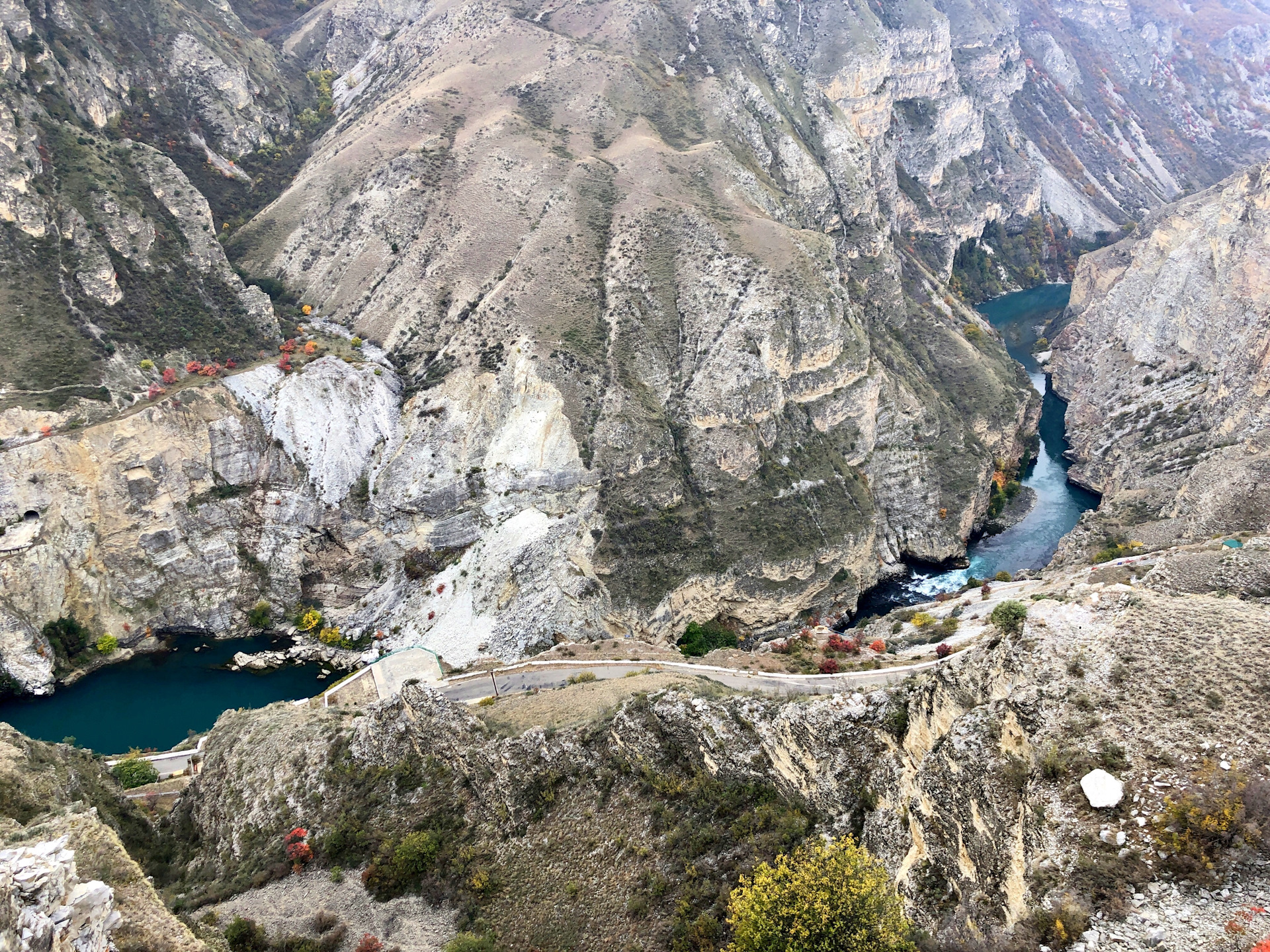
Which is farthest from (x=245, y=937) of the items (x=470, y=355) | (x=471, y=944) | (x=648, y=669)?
(x=470, y=355)

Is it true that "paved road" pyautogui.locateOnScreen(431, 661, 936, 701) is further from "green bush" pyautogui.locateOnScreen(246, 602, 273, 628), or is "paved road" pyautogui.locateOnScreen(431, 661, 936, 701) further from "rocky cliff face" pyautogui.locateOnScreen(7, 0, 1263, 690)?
"green bush" pyautogui.locateOnScreen(246, 602, 273, 628)

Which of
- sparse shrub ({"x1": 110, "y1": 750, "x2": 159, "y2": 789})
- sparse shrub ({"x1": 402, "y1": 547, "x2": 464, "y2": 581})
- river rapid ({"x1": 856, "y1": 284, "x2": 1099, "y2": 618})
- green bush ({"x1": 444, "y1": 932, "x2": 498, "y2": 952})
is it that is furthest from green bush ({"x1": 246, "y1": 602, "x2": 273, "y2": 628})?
river rapid ({"x1": 856, "y1": 284, "x2": 1099, "y2": 618})

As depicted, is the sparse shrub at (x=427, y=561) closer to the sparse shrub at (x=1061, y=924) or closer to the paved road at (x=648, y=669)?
the paved road at (x=648, y=669)

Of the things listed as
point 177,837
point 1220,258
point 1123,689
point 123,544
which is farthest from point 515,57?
point 1123,689

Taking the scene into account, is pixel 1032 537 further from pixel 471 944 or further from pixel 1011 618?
pixel 471 944

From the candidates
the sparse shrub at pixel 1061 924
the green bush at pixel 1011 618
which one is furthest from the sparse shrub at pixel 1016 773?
the green bush at pixel 1011 618
